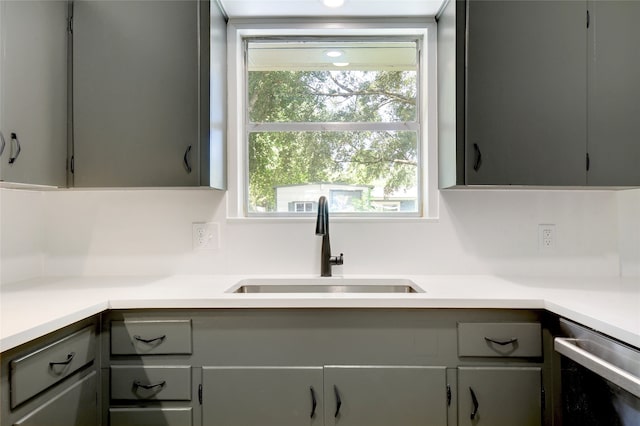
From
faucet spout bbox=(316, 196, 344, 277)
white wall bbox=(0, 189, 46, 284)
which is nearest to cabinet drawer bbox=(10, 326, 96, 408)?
white wall bbox=(0, 189, 46, 284)

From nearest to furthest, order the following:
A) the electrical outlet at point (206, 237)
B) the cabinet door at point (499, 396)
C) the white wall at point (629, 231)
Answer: the cabinet door at point (499, 396) < the white wall at point (629, 231) < the electrical outlet at point (206, 237)

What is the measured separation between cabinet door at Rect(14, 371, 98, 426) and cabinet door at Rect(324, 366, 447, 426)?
2.59 ft

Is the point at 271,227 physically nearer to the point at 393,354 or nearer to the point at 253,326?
the point at 253,326

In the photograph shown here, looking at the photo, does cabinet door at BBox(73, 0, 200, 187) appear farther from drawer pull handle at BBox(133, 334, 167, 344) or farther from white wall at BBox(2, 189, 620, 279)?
drawer pull handle at BBox(133, 334, 167, 344)

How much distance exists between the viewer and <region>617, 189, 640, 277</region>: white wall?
1694 mm

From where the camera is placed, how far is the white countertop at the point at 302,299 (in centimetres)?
100

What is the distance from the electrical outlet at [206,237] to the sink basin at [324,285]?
0.27m

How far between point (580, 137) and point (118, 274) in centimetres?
221

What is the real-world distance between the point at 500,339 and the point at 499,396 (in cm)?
19

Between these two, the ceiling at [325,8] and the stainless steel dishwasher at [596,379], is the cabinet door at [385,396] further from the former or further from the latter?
the ceiling at [325,8]

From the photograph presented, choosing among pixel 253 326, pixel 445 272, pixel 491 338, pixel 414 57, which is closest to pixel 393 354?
pixel 491 338

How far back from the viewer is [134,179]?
1502 millimetres

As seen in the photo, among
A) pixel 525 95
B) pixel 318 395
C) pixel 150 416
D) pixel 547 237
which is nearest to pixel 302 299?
pixel 318 395

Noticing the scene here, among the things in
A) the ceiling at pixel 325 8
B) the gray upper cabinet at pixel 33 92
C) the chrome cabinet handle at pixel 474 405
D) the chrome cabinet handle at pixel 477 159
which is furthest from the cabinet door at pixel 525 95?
the gray upper cabinet at pixel 33 92
